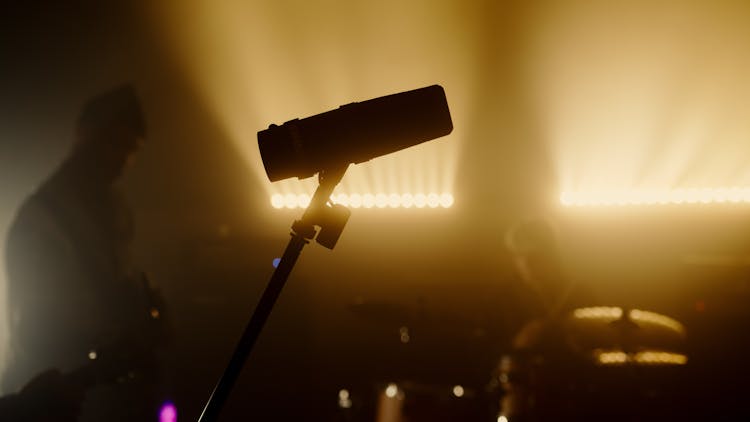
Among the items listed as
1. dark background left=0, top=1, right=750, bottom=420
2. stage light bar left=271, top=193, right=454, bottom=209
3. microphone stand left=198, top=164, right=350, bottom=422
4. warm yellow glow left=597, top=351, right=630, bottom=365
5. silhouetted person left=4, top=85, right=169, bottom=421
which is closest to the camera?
microphone stand left=198, top=164, right=350, bottom=422

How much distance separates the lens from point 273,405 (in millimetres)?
3422

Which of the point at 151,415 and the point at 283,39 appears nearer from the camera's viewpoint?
the point at 151,415

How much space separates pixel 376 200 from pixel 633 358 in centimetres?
168

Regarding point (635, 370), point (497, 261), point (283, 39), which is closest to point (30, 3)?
point (283, 39)

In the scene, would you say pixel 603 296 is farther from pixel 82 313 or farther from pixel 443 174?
pixel 82 313

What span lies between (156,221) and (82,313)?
166cm

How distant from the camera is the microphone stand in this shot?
110cm

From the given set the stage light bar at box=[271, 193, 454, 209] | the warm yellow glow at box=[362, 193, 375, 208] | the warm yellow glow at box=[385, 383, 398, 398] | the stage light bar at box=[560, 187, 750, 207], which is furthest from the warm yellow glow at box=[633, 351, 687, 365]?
the warm yellow glow at box=[362, 193, 375, 208]

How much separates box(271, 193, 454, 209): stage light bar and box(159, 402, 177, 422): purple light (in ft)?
4.20

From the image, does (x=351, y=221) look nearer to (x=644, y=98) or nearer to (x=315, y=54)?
(x=315, y=54)

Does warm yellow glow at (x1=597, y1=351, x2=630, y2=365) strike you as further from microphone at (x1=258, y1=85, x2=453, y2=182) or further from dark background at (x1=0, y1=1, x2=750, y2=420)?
microphone at (x1=258, y1=85, x2=453, y2=182)

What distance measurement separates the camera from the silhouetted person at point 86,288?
7.06 ft

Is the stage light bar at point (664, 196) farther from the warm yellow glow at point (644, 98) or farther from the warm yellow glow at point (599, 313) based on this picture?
the warm yellow glow at point (599, 313)

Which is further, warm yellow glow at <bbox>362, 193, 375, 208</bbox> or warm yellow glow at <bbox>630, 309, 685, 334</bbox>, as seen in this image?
warm yellow glow at <bbox>362, 193, 375, 208</bbox>
